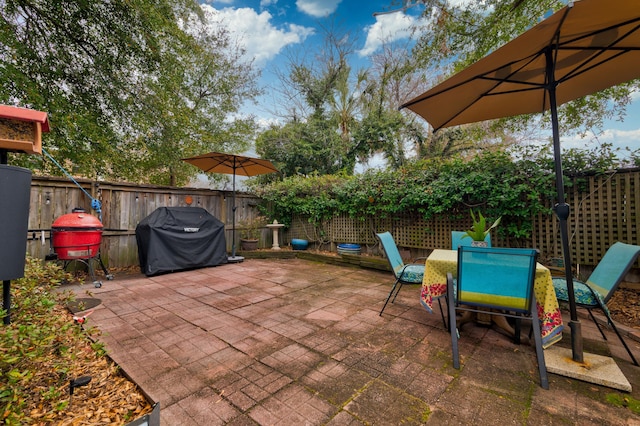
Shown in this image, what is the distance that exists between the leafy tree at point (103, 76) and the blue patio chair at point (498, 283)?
20.9 feet

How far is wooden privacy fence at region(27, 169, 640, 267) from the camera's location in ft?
10.6

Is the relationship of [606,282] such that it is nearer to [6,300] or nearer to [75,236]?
[6,300]

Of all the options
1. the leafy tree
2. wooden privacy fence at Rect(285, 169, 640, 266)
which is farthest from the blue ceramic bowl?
the leafy tree

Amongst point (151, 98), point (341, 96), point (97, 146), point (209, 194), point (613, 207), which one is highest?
point (341, 96)

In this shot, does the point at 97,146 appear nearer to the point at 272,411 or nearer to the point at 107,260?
the point at 107,260

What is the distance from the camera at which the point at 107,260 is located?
15.7 ft

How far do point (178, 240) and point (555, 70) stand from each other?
542 centimetres

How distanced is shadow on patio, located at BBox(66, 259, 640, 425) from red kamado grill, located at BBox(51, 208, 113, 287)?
0.96 m

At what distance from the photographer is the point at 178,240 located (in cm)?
471

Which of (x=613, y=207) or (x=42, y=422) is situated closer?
(x=42, y=422)

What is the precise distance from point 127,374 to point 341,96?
39.4ft

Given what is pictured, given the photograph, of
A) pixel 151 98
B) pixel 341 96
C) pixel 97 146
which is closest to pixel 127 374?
pixel 97 146

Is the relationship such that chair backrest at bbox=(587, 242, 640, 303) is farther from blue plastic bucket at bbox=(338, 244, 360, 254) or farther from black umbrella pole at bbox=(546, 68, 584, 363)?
blue plastic bucket at bbox=(338, 244, 360, 254)

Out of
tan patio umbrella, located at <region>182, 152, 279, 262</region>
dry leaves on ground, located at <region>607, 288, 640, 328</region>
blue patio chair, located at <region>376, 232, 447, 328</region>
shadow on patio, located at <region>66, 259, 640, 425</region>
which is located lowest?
shadow on patio, located at <region>66, 259, 640, 425</region>
